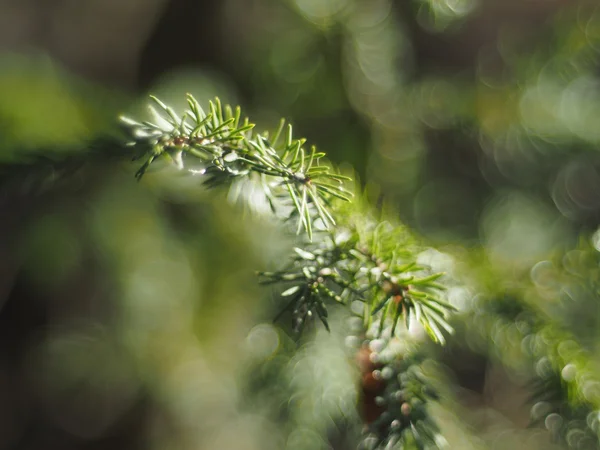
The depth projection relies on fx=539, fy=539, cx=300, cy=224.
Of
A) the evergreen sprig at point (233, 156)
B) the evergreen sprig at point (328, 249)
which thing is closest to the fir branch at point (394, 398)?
the evergreen sprig at point (328, 249)

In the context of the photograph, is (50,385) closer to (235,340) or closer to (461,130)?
(235,340)

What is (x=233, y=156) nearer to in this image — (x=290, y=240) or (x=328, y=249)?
(x=328, y=249)

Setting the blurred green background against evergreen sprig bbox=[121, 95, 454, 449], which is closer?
evergreen sprig bbox=[121, 95, 454, 449]

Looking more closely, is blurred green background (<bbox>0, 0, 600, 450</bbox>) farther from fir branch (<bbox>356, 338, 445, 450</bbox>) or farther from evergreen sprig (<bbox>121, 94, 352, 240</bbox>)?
evergreen sprig (<bbox>121, 94, 352, 240</bbox>)

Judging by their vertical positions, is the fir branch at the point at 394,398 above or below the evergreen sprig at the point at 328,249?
below

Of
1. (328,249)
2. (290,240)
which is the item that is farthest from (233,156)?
(290,240)

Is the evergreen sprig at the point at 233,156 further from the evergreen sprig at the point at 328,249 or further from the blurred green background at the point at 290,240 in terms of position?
the blurred green background at the point at 290,240

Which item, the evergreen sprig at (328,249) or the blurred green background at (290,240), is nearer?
the evergreen sprig at (328,249)

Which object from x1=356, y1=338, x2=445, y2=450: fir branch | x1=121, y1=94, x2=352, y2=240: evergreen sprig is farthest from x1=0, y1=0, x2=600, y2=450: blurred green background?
x1=121, y1=94, x2=352, y2=240: evergreen sprig
